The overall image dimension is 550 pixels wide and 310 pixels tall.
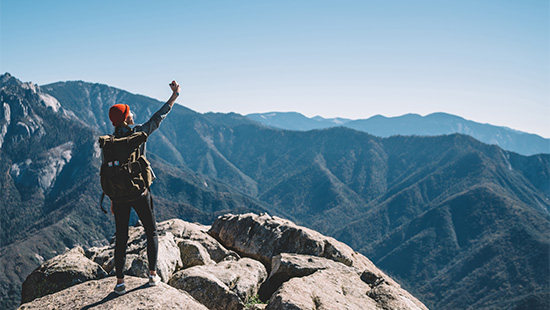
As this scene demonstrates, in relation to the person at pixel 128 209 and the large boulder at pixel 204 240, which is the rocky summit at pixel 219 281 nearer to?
the large boulder at pixel 204 240

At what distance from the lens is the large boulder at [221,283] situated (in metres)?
14.5

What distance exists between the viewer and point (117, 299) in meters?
10.7

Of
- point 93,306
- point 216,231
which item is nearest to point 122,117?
point 93,306

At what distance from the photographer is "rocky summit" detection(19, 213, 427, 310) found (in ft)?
37.6

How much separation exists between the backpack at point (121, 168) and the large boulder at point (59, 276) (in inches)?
273

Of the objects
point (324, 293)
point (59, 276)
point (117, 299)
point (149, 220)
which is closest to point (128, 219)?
point (149, 220)

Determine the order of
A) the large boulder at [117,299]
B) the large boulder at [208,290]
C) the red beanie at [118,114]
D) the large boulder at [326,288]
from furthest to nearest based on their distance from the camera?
the large boulder at [208,290], the large boulder at [326,288], the large boulder at [117,299], the red beanie at [118,114]

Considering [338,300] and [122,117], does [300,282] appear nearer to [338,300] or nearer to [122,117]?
[338,300]

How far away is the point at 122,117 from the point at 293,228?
51.6 ft

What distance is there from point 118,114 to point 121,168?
66.7 inches

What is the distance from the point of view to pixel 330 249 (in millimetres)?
21797

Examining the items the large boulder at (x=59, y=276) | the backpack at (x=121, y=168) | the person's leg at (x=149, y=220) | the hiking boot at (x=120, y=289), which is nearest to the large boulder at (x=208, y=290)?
the large boulder at (x=59, y=276)

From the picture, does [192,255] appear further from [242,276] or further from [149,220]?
[149,220]

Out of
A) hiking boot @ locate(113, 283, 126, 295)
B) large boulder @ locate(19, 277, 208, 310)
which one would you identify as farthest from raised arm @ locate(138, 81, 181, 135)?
large boulder @ locate(19, 277, 208, 310)
